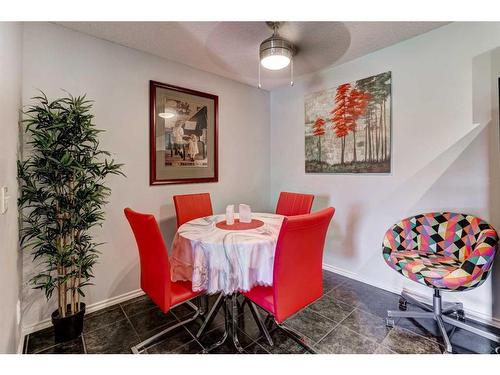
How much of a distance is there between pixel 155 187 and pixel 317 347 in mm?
2099

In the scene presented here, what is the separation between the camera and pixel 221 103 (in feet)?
10.1

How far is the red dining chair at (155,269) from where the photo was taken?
1.38 meters

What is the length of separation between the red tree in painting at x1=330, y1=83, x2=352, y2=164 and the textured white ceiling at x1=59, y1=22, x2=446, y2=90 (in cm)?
34

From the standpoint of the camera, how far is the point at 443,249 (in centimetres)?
202

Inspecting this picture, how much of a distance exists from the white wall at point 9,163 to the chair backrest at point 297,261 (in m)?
1.37

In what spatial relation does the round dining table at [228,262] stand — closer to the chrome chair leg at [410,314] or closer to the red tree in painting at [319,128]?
the chrome chair leg at [410,314]

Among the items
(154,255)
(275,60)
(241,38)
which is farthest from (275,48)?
(154,255)

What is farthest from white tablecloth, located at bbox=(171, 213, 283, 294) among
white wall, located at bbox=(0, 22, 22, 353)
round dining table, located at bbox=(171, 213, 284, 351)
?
white wall, located at bbox=(0, 22, 22, 353)

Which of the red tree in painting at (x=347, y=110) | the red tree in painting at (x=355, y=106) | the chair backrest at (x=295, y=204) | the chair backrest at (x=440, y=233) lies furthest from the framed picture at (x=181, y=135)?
the chair backrest at (x=440, y=233)

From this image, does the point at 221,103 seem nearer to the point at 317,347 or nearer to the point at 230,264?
the point at 230,264

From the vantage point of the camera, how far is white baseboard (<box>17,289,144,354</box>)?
1.77 meters
